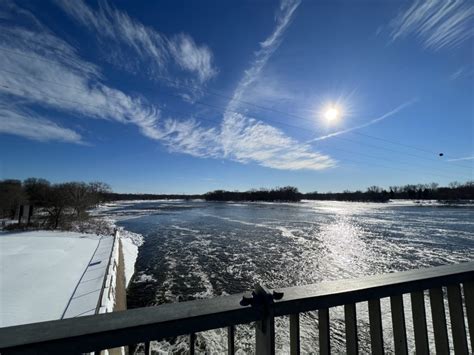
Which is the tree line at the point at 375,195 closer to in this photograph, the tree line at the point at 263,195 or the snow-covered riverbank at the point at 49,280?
the tree line at the point at 263,195

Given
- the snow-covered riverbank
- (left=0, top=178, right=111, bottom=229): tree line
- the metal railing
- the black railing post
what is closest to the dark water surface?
the snow-covered riverbank

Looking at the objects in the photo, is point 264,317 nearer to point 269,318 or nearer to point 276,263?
point 269,318

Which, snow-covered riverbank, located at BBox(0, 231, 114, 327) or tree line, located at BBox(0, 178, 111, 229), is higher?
tree line, located at BBox(0, 178, 111, 229)

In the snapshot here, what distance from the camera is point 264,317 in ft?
3.23

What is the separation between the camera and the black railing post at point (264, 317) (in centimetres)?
97

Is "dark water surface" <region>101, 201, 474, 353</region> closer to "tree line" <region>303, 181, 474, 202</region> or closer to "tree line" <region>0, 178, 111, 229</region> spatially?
"tree line" <region>0, 178, 111, 229</region>

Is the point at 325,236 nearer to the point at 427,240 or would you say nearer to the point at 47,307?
the point at 427,240

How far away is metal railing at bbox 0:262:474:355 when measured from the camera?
0.77 metres

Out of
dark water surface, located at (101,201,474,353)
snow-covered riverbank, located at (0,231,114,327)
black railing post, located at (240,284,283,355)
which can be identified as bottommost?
dark water surface, located at (101,201,474,353)

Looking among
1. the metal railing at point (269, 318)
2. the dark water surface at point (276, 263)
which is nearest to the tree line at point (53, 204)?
the dark water surface at point (276, 263)

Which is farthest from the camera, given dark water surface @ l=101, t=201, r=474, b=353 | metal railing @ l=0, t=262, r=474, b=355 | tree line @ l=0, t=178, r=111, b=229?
tree line @ l=0, t=178, r=111, b=229

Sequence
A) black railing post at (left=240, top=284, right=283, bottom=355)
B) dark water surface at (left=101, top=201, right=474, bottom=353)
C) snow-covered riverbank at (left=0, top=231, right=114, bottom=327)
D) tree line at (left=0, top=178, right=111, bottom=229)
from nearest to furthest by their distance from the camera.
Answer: black railing post at (left=240, top=284, right=283, bottom=355) → snow-covered riverbank at (left=0, top=231, right=114, bottom=327) → dark water surface at (left=101, top=201, right=474, bottom=353) → tree line at (left=0, top=178, right=111, bottom=229)

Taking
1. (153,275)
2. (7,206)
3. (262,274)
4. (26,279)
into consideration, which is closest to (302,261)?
(262,274)

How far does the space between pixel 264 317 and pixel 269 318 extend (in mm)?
22
